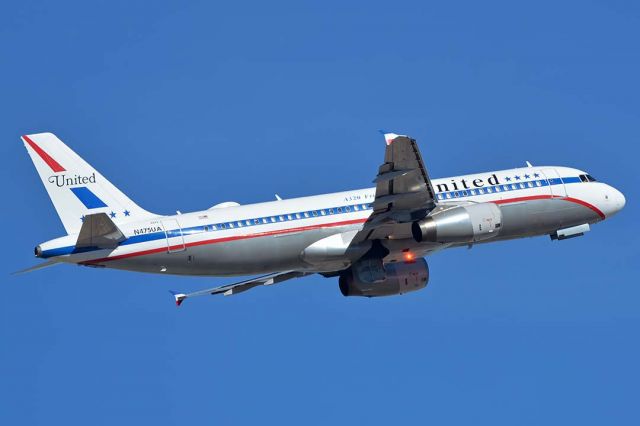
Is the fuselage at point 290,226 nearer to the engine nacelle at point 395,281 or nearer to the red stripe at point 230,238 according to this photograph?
the red stripe at point 230,238

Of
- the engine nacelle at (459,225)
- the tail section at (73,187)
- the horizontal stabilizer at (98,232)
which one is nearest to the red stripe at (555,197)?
the engine nacelle at (459,225)

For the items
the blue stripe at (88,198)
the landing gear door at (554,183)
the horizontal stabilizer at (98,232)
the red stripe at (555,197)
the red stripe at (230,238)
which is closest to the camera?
the horizontal stabilizer at (98,232)

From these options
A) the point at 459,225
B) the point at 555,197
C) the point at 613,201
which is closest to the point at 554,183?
the point at 555,197

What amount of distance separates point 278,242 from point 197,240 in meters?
3.53

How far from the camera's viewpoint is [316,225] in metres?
57.0

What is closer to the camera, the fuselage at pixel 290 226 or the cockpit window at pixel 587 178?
the fuselage at pixel 290 226

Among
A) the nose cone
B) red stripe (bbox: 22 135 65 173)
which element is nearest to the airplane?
red stripe (bbox: 22 135 65 173)

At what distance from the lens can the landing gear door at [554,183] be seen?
61.9 metres

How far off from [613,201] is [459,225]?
1118 centimetres

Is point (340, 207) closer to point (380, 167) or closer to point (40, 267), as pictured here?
point (380, 167)

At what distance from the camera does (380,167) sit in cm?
5322

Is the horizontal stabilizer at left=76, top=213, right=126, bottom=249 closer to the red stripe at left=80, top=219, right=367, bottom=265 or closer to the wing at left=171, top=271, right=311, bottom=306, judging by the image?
the red stripe at left=80, top=219, right=367, bottom=265

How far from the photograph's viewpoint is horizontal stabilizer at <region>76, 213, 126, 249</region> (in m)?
A: 52.6

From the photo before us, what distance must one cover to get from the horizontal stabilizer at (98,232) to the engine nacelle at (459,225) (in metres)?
12.8
